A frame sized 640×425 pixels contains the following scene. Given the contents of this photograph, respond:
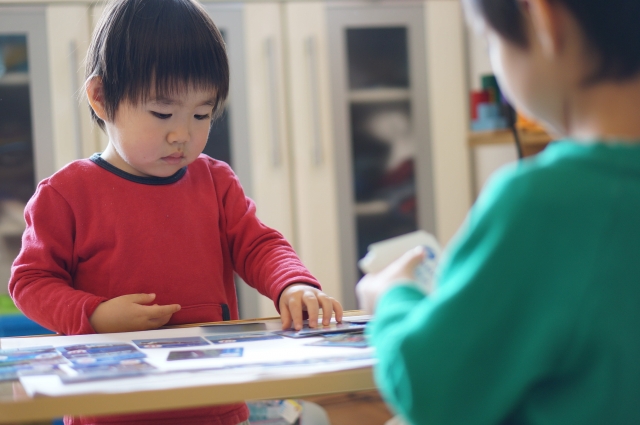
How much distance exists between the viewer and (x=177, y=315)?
958 mm

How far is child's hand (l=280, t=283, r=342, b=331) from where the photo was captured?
0.84 m

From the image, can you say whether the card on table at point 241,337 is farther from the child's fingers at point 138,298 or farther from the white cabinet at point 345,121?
the white cabinet at point 345,121

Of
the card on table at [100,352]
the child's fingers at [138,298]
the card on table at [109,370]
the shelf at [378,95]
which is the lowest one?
the card on table at [100,352]

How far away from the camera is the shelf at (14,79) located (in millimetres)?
2203

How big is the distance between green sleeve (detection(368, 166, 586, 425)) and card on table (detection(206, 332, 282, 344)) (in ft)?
0.93

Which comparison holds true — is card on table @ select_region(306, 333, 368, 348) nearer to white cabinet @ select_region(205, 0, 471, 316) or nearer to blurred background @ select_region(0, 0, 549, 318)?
blurred background @ select_region(0, 0, 549, 318)

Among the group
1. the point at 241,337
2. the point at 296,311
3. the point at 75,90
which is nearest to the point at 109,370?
the point at 241,337

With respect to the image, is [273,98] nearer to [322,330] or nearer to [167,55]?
[167,55]

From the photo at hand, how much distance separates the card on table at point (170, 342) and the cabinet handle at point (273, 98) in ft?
5.26

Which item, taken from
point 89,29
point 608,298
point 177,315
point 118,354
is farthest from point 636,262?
point 89,29

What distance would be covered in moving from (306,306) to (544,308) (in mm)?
442

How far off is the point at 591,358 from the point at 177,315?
61 centimetres

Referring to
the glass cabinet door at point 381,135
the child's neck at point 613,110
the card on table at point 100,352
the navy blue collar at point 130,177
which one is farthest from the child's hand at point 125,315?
the glass cabinet door at point 381,135

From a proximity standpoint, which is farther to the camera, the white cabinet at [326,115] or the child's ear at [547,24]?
the white cabinet at [326,115]
